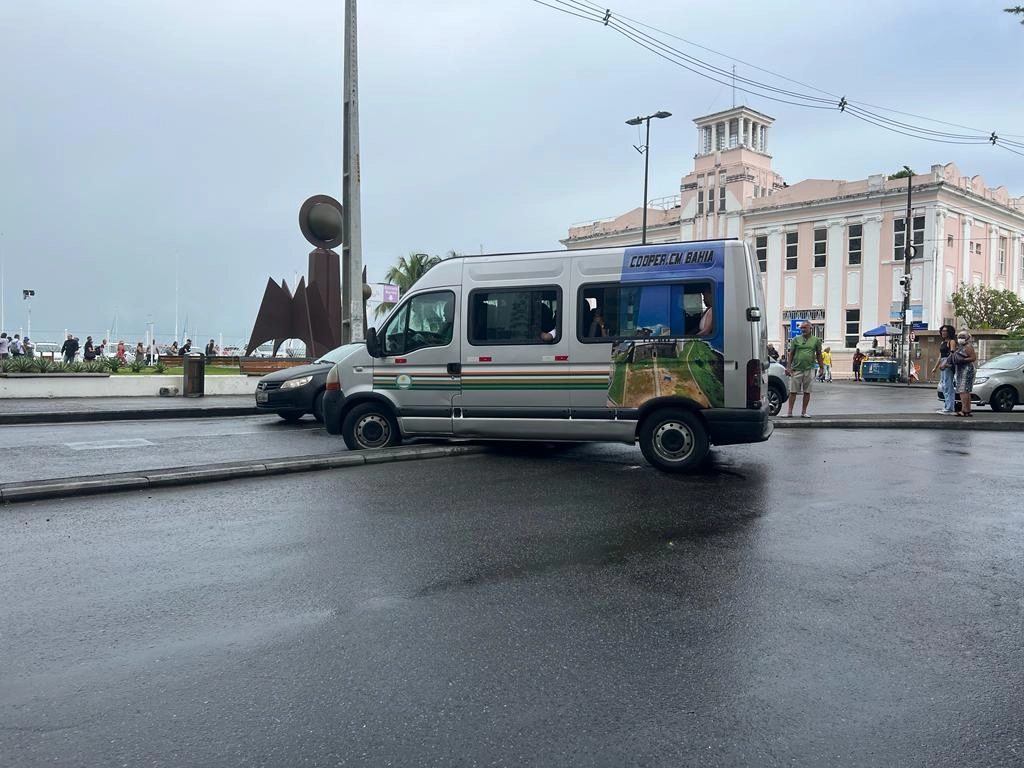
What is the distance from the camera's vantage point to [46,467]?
911cm

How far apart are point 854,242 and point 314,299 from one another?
41573 millimetres

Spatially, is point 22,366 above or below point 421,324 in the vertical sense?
below

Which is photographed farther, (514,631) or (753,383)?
(753,383)

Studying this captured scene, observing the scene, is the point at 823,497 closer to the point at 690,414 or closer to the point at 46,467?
the point at 690,414

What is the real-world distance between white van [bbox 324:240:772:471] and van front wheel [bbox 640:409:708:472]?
0.01 m

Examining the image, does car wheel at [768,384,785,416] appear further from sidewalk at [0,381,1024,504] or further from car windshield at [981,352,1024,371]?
car windshield at [981,352,1024,371]

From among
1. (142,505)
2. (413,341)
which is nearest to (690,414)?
(413,341)

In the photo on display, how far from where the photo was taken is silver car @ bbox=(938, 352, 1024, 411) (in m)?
17.9

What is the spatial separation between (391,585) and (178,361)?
31.6 metres

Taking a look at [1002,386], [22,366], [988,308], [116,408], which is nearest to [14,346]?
[22,366]

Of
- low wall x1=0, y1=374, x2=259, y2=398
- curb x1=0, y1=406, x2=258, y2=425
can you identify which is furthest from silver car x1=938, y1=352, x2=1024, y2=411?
low wall x1=0, y1=374, x2=259, y2=398

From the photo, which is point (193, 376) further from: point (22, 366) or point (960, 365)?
point (960, 365)

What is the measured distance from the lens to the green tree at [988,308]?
50.4 meters

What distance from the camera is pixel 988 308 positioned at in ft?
170
